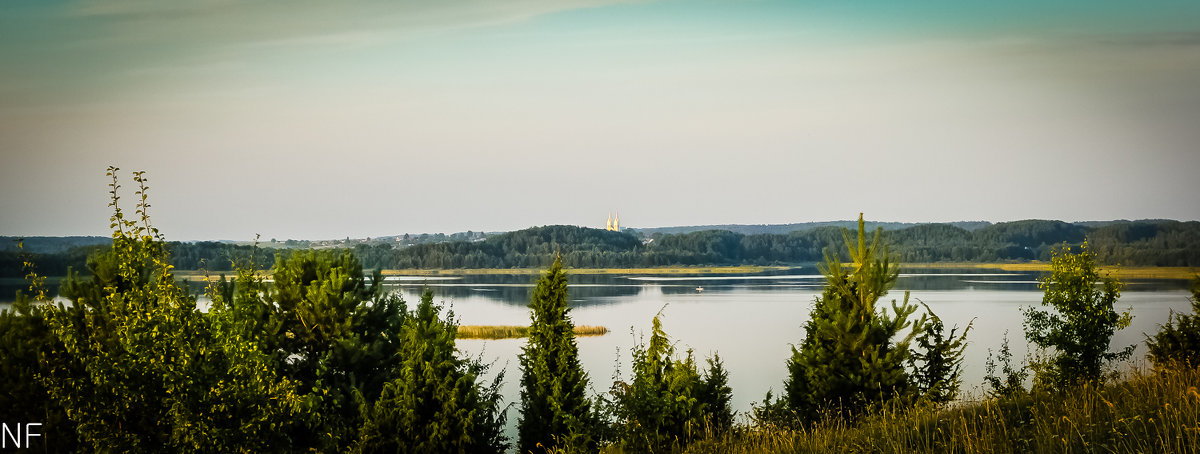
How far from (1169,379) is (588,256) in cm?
12776

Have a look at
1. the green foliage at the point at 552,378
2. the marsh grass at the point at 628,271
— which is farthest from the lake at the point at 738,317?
the marsh grass at the point at 628,271

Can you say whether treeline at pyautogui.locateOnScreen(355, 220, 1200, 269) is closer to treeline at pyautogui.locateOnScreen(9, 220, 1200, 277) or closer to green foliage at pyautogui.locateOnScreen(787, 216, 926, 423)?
treeline at pyautogui.locateOnScreen(9, 220, 1200, 277)

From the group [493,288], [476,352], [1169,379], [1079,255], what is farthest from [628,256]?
[1169,379]

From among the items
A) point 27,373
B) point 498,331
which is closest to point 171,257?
point 27,373

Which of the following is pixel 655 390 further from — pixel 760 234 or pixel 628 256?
pixel 760 234

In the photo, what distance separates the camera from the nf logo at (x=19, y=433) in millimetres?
11617

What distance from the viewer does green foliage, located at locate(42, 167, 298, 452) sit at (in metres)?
8.97

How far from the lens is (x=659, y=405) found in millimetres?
12453

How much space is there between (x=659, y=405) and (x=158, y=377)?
5928 millimetres

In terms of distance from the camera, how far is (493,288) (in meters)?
89.1

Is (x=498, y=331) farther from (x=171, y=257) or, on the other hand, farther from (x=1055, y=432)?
(x=1055, y=432)

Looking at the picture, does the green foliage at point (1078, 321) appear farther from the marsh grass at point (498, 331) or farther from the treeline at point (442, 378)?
the marsh grass at point (498, 331)

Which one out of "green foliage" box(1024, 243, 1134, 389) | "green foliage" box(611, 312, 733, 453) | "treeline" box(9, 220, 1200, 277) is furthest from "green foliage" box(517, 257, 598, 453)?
"treeline" box(9, 220, 1200, 277)

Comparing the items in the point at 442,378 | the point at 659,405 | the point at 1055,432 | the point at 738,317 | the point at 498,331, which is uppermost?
the point at 1055,432
